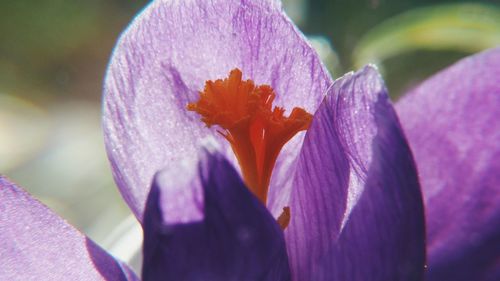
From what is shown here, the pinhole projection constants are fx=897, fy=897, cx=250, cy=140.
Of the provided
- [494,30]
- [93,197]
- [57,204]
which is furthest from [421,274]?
[57,204]

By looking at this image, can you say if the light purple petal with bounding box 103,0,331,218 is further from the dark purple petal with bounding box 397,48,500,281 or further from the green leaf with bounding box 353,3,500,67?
the green leaf with bounding box 353,3,500,67

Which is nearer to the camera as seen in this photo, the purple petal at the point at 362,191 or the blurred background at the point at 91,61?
the purple petal at the point at 362,191

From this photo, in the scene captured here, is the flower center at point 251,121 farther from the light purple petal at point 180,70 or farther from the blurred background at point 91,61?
the blurred background at point 91,61

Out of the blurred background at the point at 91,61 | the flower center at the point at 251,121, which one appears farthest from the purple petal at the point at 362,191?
the blurred background at the point at 91,61

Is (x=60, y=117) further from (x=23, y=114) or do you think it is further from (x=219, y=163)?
(x=219, y=163)

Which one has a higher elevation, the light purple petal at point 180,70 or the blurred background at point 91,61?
the blurred background at point 91,61

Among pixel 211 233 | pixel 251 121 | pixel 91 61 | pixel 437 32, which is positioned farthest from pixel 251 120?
pixel 91 61

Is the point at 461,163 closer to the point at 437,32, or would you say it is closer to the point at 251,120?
the point at 251,120

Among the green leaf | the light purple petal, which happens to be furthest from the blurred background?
the light purple petal
